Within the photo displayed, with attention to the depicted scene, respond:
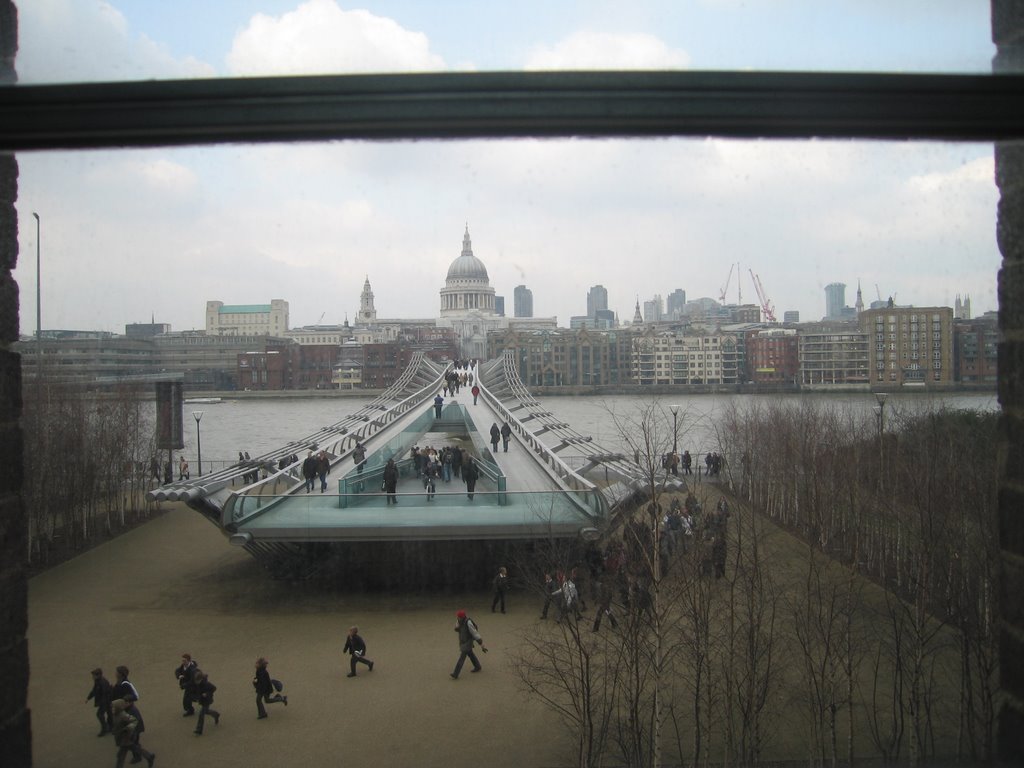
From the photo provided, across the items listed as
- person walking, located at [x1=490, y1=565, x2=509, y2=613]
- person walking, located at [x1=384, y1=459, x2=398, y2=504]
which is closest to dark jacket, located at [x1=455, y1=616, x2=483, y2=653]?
person walking, located at [x1=490, y1=565, x2=509, y2=613]

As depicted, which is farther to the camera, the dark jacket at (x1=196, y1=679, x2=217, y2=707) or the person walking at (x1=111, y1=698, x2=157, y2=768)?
the dark jacket at (x1=196, y1=679, x2=217, y2=707)

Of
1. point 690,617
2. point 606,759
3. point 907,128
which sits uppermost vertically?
point 907,128

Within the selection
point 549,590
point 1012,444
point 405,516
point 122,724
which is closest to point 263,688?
point 122,724

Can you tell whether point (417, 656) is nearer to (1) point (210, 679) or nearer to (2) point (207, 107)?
(1) point (210, 679)

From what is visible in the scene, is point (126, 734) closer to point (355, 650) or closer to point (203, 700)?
point (203, 700)

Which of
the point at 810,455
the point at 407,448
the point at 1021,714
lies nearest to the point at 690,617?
the point at 1021,714

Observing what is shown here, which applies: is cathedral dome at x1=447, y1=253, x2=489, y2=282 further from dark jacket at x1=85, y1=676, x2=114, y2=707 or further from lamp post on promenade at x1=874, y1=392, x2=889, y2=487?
lamp post on promenade at x1=874, y1=392, x2=889, y2=487

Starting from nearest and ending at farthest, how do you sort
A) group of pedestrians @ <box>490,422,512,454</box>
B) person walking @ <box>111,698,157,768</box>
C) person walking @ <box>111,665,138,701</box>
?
person walking @ <box>111,698,157,768</box> < person walking @ <box>111,665,138,701</box> < group of pedestrians @ <box>490,422,512,454</box>
